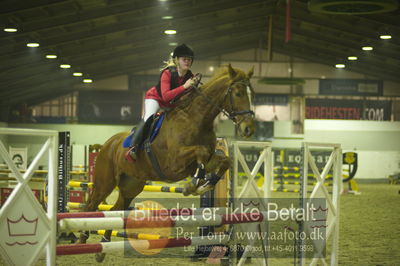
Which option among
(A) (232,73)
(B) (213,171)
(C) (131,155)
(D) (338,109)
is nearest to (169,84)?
(A) (232,73)

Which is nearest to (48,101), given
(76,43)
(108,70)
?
(108,70)

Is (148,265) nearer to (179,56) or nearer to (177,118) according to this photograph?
(177,118)

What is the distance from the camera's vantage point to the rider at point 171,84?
4943mm

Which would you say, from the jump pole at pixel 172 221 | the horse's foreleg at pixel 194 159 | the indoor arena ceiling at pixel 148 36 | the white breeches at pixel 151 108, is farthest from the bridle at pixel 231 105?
the indoor arena ceiling at pixel 148 36

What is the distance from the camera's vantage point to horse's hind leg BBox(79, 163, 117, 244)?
5.79 meters

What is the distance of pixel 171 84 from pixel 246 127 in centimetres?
90

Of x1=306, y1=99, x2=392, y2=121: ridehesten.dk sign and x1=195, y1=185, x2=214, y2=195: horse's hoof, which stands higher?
x1=306, y1=99, x2=392, y2=121: ridehesten.dk sign

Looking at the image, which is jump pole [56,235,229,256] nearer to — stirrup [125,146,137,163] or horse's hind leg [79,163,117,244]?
stirrup [125,146,137,163]

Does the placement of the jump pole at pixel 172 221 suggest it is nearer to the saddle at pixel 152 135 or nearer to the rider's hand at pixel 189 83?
the saddle at pixel 152 135

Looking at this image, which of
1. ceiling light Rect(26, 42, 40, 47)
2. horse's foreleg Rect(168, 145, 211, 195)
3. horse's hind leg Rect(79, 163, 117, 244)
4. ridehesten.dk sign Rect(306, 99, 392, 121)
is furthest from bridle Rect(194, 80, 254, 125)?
ridehesten.dk sign Rect(306, 99, 392, 121)

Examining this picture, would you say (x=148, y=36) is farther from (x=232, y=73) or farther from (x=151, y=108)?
(x=232, y=73)

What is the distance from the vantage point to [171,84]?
16.6 feet

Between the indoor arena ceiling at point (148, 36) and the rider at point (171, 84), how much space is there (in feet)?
21.3

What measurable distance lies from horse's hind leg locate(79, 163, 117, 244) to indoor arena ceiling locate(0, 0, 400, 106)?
19.7 feet
